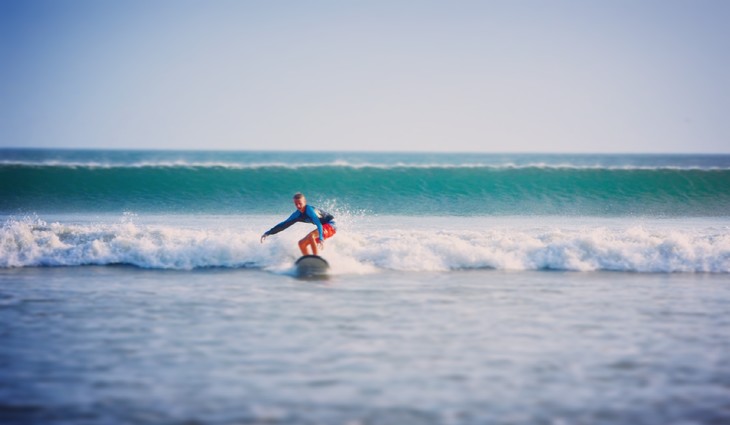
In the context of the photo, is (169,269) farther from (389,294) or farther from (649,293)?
(649,293)

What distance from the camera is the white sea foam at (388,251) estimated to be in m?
12.2

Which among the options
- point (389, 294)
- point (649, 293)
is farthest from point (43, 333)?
point (649, 293)

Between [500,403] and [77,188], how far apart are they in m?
23.6

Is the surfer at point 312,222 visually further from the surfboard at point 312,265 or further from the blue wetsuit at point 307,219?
the surfboard at point 312,265

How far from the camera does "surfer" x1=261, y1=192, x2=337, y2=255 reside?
37.8 feet

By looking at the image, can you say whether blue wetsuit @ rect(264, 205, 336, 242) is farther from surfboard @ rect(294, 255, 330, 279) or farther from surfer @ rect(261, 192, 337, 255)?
surfboard @ rect(294, 255, 330, 279)

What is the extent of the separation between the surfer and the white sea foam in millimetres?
410

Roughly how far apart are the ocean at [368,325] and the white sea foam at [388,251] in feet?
0.13

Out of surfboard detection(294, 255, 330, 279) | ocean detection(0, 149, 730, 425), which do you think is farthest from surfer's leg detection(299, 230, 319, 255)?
surfboard detection(294, 255, 330, 279)

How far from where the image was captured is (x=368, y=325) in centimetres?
759

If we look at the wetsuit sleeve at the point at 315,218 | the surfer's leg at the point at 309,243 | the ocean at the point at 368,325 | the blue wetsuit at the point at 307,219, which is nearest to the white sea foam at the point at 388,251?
the ocean at the point at 368,325

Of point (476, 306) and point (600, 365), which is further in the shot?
point (476, 306)

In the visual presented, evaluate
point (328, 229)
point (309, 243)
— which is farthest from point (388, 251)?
point (309, 243)

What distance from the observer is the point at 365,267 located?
11.8 metres
